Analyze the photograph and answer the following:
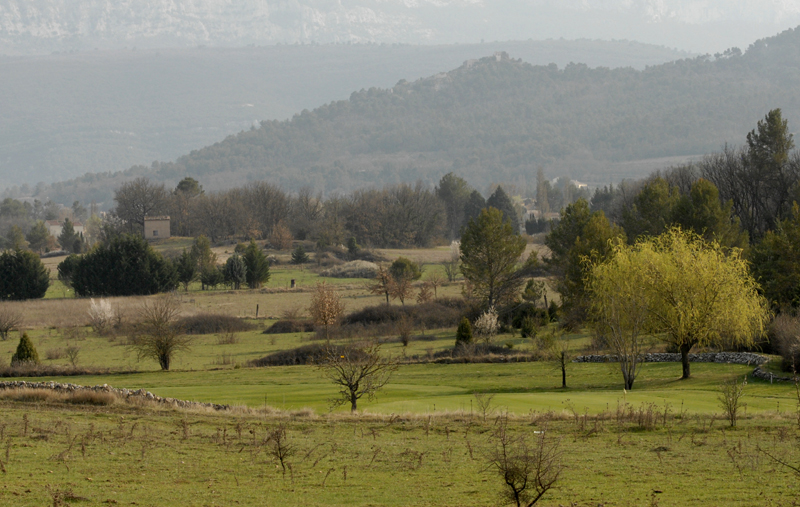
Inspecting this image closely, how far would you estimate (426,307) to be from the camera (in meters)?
57.0

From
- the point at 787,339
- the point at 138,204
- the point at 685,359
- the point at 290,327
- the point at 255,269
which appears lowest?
the point at 290,327

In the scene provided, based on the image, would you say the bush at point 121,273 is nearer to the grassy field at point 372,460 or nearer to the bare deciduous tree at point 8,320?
the bare deciduous tree at point 8,320

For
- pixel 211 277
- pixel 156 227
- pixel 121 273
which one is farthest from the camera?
pixel 156 227

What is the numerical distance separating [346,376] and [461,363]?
598 inches

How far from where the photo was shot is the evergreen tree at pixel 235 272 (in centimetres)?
7900

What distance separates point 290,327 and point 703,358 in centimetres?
2843

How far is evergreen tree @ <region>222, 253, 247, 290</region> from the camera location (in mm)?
79000

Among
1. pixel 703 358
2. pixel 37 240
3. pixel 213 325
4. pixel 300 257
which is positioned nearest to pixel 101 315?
pixel 213 325

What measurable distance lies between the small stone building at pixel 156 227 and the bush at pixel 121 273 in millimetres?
49502

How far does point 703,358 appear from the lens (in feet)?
111

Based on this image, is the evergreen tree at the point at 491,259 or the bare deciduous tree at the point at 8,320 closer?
the bare deciduous tree at the point at 8,320

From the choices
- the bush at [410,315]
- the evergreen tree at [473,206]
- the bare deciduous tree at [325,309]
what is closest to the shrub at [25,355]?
the bare deciduous tree at [325,309]

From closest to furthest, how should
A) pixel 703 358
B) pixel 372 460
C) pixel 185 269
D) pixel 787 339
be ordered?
pixel 372 460, pixel 787 339, pixel 703 358, pixel 185 269

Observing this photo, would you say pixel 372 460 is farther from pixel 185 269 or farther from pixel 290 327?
pixel 185 269
